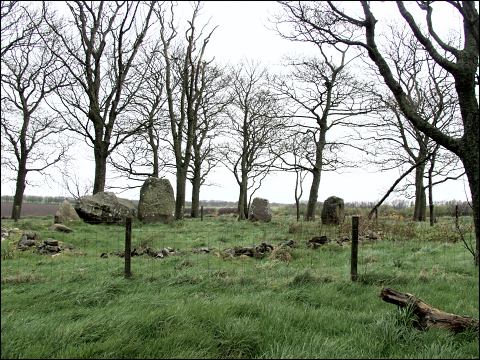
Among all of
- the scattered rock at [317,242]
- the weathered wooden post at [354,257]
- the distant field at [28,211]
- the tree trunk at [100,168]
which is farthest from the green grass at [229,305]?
the distant field at [28,211]

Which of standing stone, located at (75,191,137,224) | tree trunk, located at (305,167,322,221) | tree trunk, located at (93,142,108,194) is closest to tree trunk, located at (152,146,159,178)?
tree trunk, located at (93,142,108,194)

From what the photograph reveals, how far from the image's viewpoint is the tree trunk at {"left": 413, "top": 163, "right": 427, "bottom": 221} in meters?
27.3

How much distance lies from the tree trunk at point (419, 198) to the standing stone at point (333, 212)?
921cm

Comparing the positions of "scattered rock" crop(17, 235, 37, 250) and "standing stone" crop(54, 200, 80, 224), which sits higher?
"standing stone" crop(54, 200, 80, 224)

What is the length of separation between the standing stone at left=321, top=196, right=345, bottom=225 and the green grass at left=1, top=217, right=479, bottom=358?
8.71 metres

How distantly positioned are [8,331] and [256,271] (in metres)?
4.86

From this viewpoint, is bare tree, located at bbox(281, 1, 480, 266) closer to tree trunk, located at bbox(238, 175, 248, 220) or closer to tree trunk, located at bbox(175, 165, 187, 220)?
tree trunk, located at bbox(175, 165, 187, 220)

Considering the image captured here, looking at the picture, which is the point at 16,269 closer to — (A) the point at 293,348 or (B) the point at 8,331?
(B) the point at 8,331

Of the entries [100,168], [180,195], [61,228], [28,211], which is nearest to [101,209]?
[61,228]

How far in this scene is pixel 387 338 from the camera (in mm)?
4266

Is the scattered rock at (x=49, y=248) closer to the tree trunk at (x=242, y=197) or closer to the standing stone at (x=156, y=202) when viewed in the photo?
the standing stone at (x=156, y=202)

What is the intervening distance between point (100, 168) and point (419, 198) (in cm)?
1954

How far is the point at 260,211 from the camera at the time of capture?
24.3 meters

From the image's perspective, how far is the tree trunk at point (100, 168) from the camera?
71.1 feet
